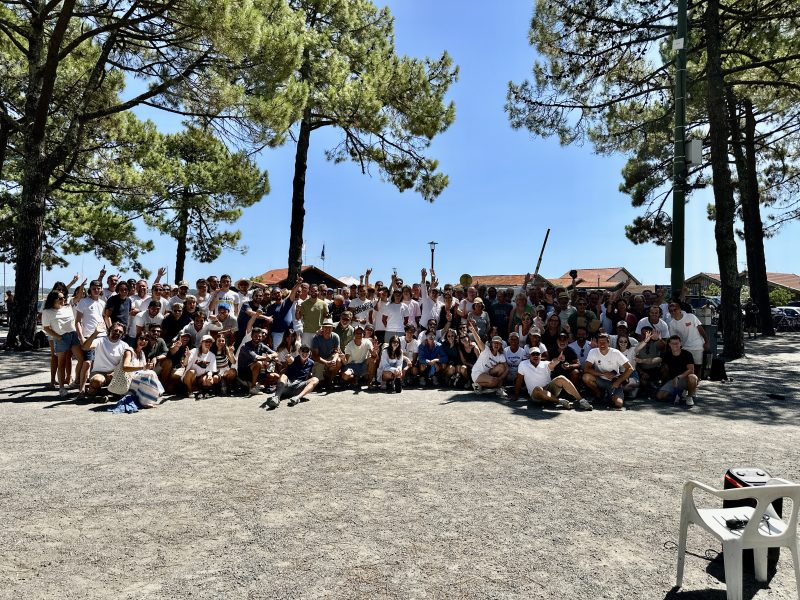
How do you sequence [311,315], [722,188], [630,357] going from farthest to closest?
[722,188] < [311,315] < [630,357]

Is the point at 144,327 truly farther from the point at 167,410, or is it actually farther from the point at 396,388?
the point at 396,388

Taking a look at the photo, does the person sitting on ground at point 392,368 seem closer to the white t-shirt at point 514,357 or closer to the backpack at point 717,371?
the white t-shirt at point 514,357

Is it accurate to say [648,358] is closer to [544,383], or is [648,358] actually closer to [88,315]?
[544,383]

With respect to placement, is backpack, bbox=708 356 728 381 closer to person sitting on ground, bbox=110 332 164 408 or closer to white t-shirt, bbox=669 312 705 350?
white t-shirt, bbox=669 312 705 350

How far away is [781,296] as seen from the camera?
4109 centimetres

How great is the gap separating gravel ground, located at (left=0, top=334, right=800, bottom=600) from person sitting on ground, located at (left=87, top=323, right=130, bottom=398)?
715mm

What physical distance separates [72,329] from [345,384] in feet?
14.9

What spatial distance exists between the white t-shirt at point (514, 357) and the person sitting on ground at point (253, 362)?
3.88 meters

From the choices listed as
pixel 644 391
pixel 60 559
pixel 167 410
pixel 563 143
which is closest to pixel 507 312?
pixel 644 391

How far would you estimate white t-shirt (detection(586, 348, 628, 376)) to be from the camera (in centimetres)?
816

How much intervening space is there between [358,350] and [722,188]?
9841 mm

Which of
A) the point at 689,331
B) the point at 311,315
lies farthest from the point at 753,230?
the point at 311,315

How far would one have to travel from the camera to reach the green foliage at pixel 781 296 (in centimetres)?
4075

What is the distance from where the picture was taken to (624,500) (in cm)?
407
